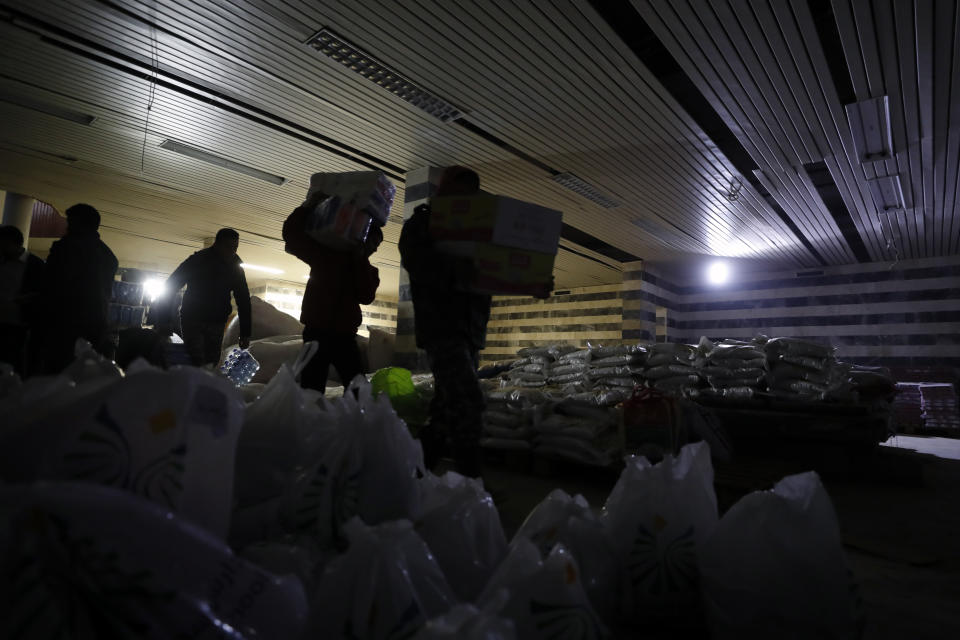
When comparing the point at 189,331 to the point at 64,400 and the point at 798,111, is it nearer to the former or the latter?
the point at 64,400

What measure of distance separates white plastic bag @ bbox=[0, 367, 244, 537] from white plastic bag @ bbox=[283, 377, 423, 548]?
0.23 metres

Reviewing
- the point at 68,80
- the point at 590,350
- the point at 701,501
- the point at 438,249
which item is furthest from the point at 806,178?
the point at 68,80

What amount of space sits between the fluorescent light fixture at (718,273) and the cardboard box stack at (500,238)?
10.3 metres

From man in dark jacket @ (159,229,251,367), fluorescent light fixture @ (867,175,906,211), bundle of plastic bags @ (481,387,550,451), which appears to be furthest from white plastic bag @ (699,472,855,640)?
fluorescent light fixture @ (867,175,906,211)

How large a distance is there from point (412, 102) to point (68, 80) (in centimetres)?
332

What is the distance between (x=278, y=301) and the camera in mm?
14008

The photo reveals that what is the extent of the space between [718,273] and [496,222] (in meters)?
11.5

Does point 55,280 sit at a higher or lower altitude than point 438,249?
lower

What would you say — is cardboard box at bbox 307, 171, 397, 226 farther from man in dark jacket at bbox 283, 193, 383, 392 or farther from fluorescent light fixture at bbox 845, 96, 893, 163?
fluorescent light fixture at bbox 845, 96, 893, 163

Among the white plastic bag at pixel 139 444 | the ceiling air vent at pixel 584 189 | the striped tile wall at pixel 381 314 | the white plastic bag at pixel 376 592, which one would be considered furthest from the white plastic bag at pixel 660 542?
the striped tile wall at pixel 381 314

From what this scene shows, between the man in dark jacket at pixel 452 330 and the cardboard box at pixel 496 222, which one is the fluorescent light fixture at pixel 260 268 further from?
the cardboard box at pixel 496 222

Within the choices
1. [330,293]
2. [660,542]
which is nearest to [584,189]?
[330,293]

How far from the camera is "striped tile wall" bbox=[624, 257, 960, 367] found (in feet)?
32.8

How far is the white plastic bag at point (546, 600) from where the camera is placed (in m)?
0.76
